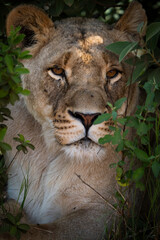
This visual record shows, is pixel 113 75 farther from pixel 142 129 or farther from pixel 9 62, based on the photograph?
pixel 9 62

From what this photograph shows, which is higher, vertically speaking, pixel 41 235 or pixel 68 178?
pixel 68 178

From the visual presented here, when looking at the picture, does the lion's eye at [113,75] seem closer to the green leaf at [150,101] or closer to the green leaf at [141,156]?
the green leaf at [150,101]

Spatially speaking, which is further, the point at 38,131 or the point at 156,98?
the point at 38,131

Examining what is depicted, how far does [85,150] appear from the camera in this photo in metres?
2.60

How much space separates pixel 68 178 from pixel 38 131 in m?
0.42

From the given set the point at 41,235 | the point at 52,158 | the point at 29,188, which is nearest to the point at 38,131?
the point at 52,158

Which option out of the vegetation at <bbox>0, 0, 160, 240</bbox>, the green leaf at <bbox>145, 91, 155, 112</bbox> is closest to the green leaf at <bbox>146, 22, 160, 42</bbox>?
the vegetation at <bbox>0, 0, 160, 240</bbox>

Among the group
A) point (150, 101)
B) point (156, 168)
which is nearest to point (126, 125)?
point (150, 101)

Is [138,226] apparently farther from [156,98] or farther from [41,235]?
[156,98]

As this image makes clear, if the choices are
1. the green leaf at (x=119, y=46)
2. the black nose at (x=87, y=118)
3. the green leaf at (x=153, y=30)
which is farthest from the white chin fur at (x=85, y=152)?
the green leaf at (x=153, y=30)

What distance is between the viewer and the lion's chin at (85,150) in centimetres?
256

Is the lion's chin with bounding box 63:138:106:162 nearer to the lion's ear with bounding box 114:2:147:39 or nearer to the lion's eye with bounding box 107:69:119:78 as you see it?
the lion's eye with bounding box 107:69:119:78

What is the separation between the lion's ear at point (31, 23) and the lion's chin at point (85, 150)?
830 mm

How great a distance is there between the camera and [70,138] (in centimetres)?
256
